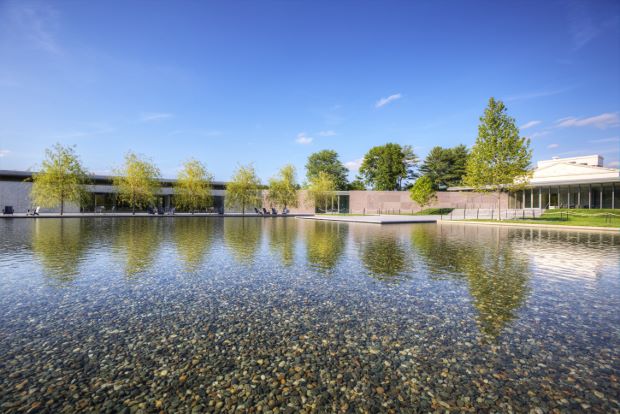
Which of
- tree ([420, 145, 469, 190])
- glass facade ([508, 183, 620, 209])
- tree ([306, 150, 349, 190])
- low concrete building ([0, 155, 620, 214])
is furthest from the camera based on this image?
tree ([306, 150, 349, 190])

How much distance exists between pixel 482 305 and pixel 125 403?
6.21 metres

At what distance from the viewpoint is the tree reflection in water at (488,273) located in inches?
235

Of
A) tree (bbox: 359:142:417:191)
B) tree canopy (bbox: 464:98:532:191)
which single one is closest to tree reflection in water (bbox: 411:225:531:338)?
tree canopy (bbox: 464:98:532:191)

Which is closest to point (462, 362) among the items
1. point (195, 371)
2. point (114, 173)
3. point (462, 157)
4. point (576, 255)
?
point (195, 371)

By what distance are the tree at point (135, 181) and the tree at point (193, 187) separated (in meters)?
3.73

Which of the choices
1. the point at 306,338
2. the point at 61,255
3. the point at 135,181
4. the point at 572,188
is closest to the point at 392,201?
the point at 572,188

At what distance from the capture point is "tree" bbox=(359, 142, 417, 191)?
7006cm

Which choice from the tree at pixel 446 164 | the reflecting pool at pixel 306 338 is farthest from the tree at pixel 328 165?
the reflecting pool at pixel 306 338

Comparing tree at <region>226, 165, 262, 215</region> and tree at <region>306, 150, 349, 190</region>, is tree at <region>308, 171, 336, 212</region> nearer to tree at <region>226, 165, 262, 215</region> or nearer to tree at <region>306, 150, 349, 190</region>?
tree at <region>226, 165, 262, 215</region>

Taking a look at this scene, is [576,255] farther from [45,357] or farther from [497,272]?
[45,357]

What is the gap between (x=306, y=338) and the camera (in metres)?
4.89

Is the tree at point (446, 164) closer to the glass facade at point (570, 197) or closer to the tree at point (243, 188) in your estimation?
the glass facade at point (570, 197)

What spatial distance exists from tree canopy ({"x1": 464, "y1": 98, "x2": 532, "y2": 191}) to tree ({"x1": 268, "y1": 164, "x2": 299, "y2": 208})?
83.9 ft

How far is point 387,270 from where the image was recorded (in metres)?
9.52
